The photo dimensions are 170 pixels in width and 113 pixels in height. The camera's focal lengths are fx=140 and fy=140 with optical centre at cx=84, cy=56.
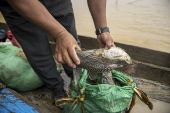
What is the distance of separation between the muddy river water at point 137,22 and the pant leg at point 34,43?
2.18m

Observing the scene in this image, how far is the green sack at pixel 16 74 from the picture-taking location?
4.86 ft

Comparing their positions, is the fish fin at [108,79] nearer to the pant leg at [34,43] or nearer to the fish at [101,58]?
the fish at [101,58]

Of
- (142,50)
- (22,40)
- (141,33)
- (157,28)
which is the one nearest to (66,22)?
(22,40)

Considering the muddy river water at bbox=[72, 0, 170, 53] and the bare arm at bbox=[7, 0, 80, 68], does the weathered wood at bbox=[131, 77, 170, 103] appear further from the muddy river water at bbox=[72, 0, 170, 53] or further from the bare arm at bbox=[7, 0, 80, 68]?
the muddy river water at bbox=[72, 0, 170, 53]

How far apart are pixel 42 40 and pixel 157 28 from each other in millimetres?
3064

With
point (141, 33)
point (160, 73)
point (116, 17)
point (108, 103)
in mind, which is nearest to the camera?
point (108, 103)

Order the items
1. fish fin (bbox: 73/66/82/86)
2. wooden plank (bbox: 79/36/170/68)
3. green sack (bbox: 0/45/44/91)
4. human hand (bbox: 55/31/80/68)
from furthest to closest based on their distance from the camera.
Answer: wooden plank (bbox: 79/36/170/68) < green sack (bbox: 0/45/44/91) < fish fin (bbox: 73/66/82/86) < human hand (bbox: 55/31/80/68)

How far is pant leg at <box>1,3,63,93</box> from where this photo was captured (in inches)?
43.4

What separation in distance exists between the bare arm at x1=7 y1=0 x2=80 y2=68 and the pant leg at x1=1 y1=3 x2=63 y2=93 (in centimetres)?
26

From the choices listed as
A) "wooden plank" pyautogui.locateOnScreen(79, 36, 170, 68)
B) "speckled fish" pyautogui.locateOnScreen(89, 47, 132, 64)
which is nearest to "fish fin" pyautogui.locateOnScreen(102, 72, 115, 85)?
"speckled fish" pyautogui.locateOnScreen(89, 47, 132, 64)

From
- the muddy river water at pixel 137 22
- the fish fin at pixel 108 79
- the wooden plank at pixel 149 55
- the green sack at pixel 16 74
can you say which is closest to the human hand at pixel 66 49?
the fish fin at pixel 108 79

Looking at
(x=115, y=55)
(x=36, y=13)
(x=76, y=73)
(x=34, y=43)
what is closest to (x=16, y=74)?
(x=34, y=43)

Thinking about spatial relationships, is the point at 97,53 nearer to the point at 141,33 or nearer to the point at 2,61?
the point at 2,61

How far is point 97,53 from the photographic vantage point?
948 millimetres
